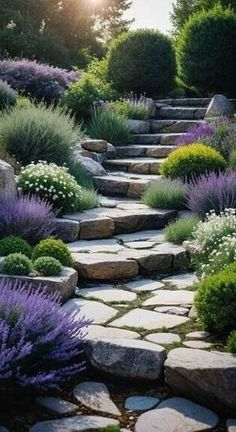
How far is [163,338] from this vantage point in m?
3.98

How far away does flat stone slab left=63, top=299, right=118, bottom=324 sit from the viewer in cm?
437

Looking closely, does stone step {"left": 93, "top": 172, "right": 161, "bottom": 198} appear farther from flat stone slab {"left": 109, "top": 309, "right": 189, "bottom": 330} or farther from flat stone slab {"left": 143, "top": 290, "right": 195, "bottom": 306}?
flat stone slab {"left": 109, "top": 309, "right": 189, "bottom": 330}

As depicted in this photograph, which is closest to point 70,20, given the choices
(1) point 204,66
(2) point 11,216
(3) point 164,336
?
(1) point 204,66

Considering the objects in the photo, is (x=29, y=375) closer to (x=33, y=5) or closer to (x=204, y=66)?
(x=204, y=66)

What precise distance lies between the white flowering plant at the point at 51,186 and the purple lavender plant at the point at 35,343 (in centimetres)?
309

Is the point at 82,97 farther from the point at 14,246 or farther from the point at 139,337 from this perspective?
the point at 139,337

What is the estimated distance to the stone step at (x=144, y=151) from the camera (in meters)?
10.3

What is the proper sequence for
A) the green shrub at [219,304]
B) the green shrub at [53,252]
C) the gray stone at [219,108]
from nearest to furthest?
the green shrub at [219,304] → the green shrub at [53,252] → the gray stone at [219,108]

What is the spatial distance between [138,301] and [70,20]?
83.1 feet

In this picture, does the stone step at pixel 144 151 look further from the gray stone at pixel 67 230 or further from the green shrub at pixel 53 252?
the green shrub at pixel 53 252

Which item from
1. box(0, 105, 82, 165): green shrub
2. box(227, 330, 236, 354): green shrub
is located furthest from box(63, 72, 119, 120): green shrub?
box(227, 330, 236, 354): green shrub

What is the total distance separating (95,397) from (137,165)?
247 inches

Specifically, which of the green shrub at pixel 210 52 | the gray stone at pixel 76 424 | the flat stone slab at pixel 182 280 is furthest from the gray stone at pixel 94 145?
the gray stone at pixel 76 424

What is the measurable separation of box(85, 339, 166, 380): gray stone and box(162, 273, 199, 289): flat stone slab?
1425mm
